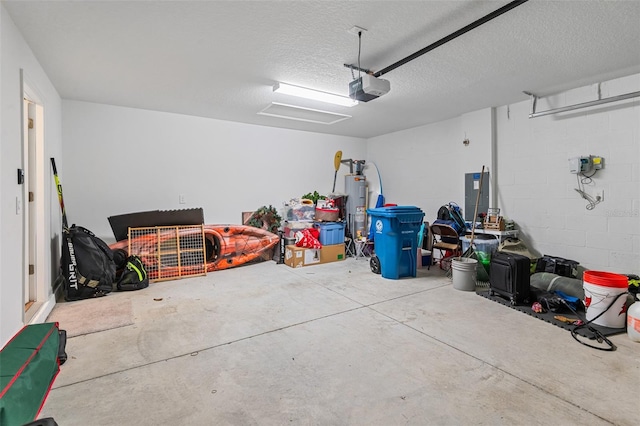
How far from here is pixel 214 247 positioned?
5238 millimetres

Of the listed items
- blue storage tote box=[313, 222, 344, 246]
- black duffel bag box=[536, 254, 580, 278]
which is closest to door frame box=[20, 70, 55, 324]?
blue storage tote box=[313, 222, 344, 246]

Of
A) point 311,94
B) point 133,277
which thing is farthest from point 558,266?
point 133,277

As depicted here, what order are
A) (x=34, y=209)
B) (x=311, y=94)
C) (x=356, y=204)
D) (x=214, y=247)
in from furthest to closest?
(x=356, y=204)
(x=214, y=247)
(x=311, y=94)
(x=34, y=209)

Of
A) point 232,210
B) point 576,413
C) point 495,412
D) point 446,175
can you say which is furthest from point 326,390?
point 446,175

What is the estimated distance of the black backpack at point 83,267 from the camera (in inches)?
141

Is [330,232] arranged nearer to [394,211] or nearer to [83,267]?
[394,211]

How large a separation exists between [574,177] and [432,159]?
2.39 metres

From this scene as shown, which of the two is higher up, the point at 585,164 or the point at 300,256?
the point at 585,164

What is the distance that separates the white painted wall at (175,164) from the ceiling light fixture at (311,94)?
2.16 meters

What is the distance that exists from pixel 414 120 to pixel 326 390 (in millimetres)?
→ 5229

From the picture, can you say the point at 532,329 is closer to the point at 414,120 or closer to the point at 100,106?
the point at 414,120

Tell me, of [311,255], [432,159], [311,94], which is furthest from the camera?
[432,159]

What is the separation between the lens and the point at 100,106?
4.68 metres

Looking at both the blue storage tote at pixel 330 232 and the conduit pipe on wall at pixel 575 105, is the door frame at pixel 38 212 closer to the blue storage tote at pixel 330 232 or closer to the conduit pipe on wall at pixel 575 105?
the blue storage tote at pixel 330 232
